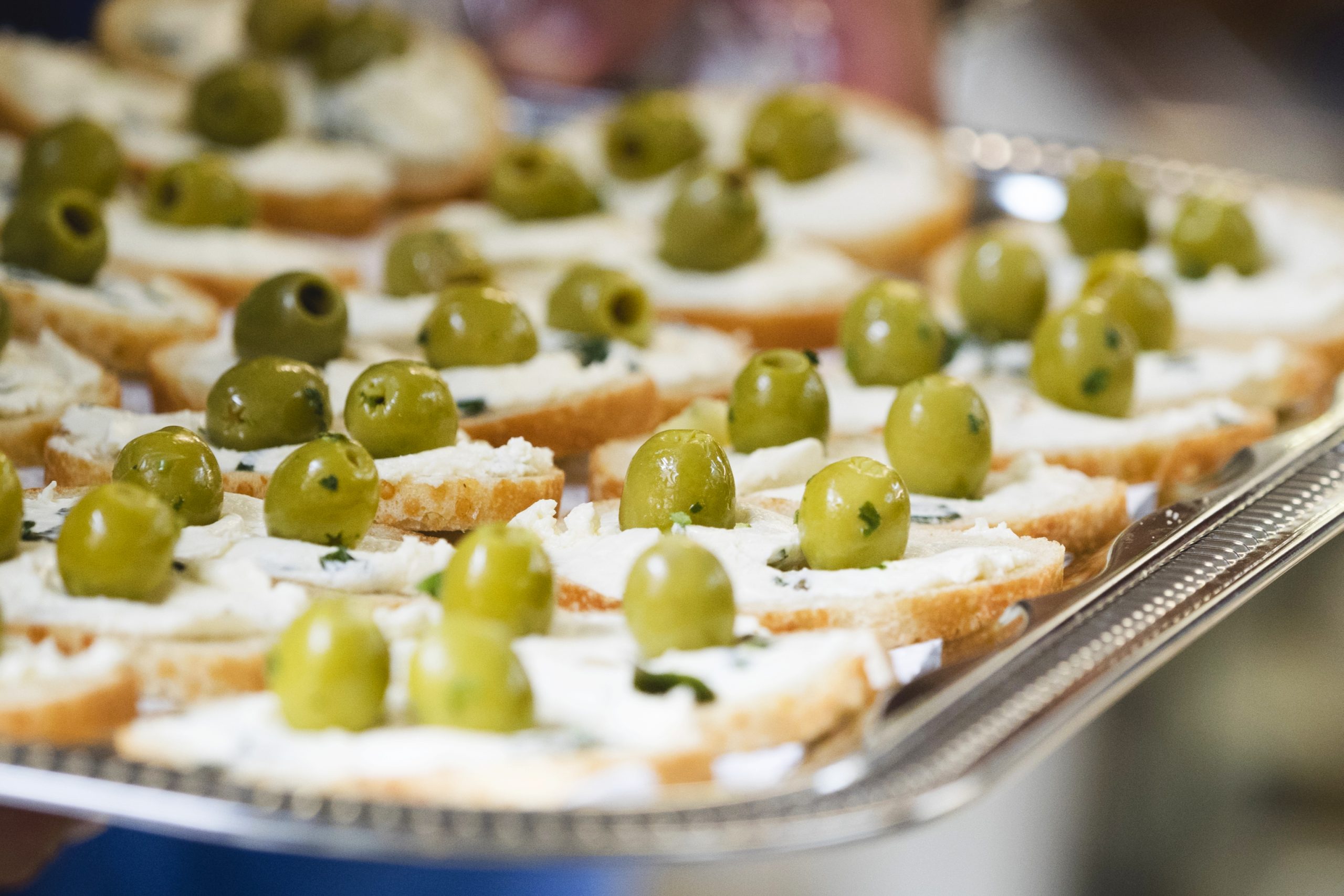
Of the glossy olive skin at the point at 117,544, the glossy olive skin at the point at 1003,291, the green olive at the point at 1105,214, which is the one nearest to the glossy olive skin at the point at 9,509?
the glossy olive skin at the point at 117,544

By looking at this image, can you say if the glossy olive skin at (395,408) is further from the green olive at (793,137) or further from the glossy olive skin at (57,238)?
the green olive at (793,137)

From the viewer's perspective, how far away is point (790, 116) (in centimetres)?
385

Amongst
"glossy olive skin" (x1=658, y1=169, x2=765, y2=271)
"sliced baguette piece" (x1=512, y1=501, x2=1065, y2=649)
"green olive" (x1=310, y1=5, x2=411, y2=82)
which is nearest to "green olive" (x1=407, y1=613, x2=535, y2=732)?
"sliced baguette piece" (x1=512, y1=501, x2=1065, y2=649)

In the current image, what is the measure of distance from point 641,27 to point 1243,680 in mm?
2894

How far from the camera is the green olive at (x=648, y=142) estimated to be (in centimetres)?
385

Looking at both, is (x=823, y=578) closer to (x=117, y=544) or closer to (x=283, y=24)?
(x=117, y=544)

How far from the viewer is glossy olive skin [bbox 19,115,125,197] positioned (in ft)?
10.0

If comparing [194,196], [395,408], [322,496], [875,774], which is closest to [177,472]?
[322,496]

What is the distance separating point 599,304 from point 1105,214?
1377 millimetres

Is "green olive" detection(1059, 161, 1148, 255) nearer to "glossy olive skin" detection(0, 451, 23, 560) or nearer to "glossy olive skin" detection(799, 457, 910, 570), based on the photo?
"glossy olive skin" detection(799, 457, 910, 570)

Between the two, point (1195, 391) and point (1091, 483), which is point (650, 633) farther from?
point (1195, 391)

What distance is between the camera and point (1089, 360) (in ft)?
8.27

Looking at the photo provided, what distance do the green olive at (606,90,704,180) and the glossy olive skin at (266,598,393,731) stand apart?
8.28 ft

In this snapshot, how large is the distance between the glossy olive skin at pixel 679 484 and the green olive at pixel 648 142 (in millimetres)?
2014
